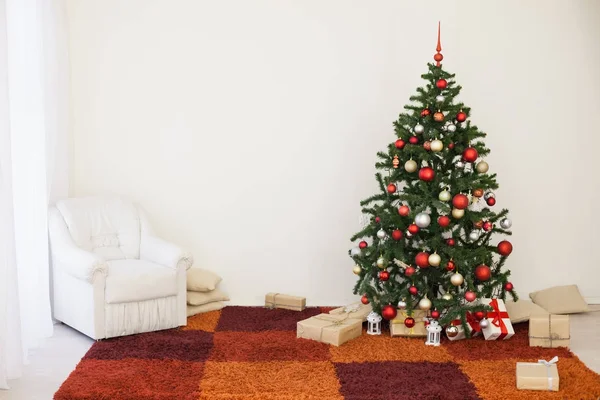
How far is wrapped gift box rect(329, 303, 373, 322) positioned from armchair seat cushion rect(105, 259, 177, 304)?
1119mm

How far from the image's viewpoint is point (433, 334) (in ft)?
14.5

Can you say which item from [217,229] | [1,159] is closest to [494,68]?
[217,229]

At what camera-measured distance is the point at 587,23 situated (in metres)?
5.64

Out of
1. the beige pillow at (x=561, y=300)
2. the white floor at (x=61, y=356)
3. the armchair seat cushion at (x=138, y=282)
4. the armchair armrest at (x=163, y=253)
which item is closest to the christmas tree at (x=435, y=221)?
the white floor at (x=61, y=356)

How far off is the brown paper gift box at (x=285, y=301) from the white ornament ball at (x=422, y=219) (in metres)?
1.24

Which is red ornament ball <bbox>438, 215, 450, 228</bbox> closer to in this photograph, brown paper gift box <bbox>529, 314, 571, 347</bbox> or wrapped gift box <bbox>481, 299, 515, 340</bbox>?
wrapped gift box <bbox>481, 299, 515, 340</bbox>

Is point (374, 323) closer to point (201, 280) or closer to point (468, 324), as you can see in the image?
point (468, 324)

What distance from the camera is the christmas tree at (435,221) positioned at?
14.8 ft

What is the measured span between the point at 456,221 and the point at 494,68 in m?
1.63

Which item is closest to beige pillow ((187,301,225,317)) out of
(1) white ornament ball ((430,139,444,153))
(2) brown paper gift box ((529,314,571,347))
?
(1) white ornament ball ((430,139,444,153))

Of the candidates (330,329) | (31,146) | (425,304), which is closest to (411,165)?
(425,304)

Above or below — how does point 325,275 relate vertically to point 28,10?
below

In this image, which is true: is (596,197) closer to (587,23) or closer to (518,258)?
(518,258)

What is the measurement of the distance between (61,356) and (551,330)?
2953 millimetres
